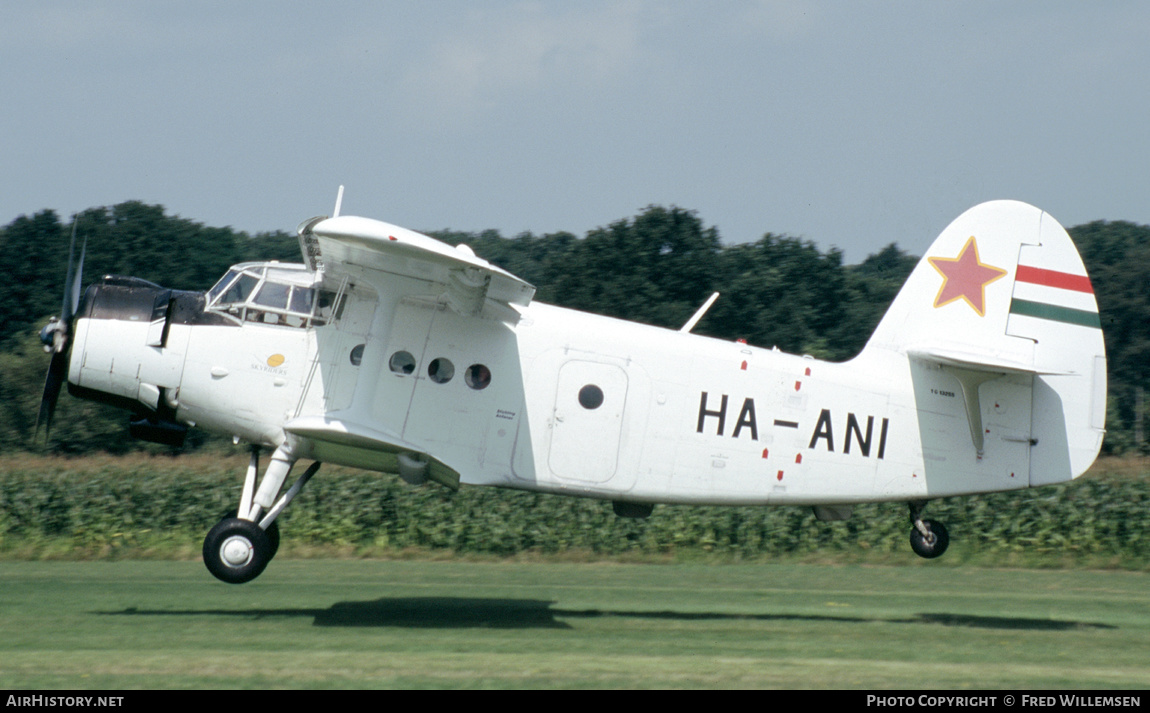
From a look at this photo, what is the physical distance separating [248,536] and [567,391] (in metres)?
3.21

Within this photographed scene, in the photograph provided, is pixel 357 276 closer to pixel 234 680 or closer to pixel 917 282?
pixel 234 680

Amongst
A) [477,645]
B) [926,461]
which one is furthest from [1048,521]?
[477,645]

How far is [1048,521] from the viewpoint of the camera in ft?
60.7

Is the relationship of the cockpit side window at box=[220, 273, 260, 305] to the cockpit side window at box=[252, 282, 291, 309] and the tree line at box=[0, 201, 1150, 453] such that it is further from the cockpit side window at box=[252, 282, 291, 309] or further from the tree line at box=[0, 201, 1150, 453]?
the tree line at box=[0, 201, 1150, 453]

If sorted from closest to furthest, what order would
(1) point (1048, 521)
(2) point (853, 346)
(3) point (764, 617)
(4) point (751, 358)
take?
(4) point (751, 358), (3) point (764, 617), (1) point (1048, 521), (2) point (853, 346)

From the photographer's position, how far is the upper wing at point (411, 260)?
27.6ft

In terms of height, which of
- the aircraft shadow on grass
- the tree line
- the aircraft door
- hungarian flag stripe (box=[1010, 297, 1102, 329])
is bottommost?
the aircraft shadow on grass

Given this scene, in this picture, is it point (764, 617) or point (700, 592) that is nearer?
point (764, 617)

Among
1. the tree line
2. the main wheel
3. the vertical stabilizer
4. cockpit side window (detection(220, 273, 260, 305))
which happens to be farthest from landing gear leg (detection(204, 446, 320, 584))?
the tree line

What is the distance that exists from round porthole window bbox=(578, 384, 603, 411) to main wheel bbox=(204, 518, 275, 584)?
3.25 metres

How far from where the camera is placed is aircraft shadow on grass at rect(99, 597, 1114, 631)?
1119cm

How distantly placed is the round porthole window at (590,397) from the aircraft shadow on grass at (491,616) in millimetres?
2403

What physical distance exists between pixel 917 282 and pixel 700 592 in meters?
5.23

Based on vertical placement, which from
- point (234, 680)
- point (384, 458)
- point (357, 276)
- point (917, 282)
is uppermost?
point (917, 282)
